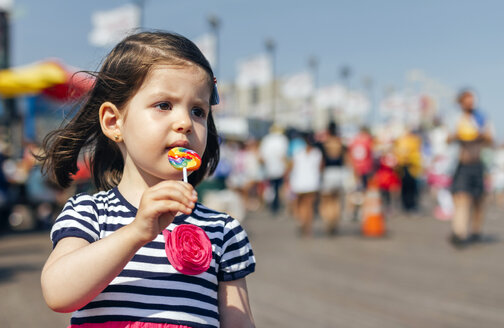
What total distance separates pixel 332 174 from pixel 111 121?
7637 mm

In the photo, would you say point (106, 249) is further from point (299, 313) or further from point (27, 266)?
point (27, 266)

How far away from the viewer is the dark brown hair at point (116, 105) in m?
1.54

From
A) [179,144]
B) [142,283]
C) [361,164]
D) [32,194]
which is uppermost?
[179,144]

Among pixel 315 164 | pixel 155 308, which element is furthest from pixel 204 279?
pixel 315 164

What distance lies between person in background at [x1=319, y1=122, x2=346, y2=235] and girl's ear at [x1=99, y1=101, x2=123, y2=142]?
758 centimetres

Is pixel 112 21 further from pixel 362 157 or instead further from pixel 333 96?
pixel 333 96

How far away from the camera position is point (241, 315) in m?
1.57

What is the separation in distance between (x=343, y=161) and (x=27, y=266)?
501 cm

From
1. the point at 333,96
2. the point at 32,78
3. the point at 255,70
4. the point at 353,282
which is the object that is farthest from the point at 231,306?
the point at 333,96

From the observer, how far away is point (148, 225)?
124cm

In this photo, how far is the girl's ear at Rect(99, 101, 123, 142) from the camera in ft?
5.19

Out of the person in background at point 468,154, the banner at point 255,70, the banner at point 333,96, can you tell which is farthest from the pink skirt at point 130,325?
the banner at point 333,96

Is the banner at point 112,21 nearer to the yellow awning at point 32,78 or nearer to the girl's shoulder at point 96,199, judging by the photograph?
the yellow awning at point 32,78

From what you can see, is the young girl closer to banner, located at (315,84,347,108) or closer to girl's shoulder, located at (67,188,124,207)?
girl's shoulder, located at (67,188,124,207)
